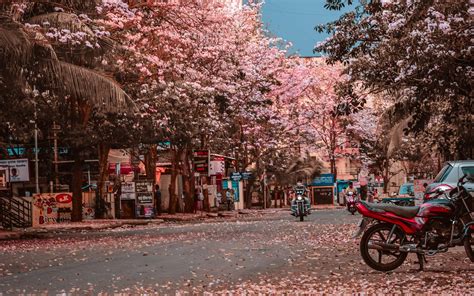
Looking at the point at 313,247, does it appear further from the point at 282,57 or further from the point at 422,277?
the point at 282,57

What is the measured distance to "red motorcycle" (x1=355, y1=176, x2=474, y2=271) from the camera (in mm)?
11914

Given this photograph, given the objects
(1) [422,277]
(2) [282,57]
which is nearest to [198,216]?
(2) [282,57]

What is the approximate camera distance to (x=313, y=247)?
57.1 feet

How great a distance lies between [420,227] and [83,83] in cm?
1169

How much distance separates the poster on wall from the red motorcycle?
23.9 meters

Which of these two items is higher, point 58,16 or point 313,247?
point 58,16

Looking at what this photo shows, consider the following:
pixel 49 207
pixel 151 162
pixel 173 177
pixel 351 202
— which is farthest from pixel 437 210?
pixel 151 162

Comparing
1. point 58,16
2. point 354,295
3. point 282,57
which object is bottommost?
point 354,295

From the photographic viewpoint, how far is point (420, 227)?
11969 mm

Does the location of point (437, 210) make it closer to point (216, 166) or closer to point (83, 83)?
point (83, 83)

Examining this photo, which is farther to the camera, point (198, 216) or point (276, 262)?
point (198, 216)

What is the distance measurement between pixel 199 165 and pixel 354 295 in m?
36.6

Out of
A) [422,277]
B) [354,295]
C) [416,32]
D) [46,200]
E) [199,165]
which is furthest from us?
[199,165]

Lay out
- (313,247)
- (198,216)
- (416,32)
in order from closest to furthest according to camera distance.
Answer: (416,32)
(313,247)
(198,216)
